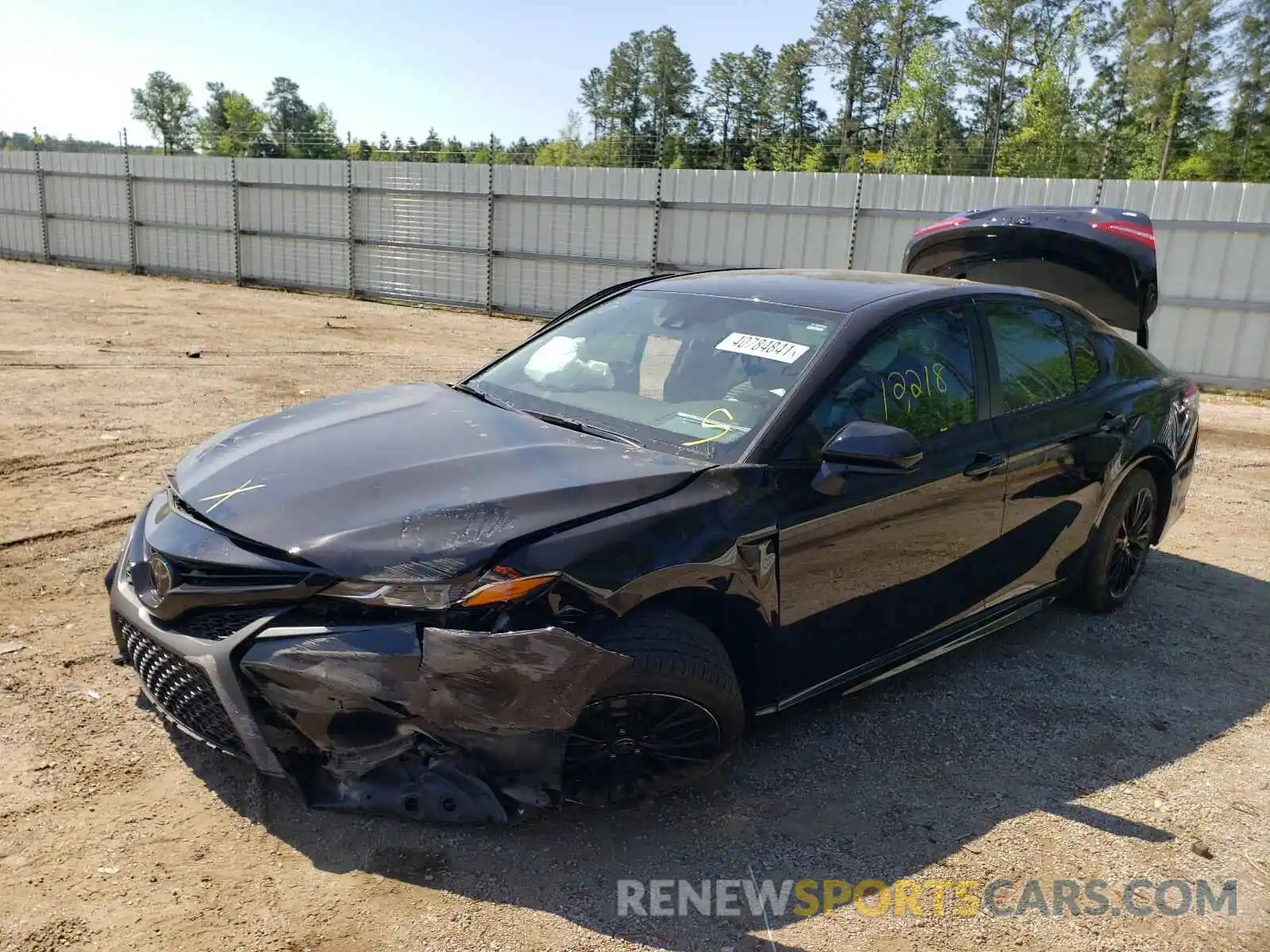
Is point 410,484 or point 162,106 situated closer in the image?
point 410,484

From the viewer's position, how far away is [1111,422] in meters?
4.32

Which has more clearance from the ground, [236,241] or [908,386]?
[908,386]

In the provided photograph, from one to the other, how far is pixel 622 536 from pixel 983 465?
65.8 inches

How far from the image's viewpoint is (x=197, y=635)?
2584mm

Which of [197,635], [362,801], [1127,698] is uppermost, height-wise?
[197,635]

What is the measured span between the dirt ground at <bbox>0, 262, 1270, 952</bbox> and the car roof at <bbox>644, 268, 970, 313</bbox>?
150 cm

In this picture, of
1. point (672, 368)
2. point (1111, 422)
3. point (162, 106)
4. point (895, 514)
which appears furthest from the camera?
point (162, 106)

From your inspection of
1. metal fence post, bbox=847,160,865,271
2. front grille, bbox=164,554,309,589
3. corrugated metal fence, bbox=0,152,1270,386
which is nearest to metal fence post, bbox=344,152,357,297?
corrugated metal fence, bbox=0,152,1270,386

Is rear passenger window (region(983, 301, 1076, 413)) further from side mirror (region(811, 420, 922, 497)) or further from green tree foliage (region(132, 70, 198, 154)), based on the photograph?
green tree foliage (region(132, 70, 198, 154))

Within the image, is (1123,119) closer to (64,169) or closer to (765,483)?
(64,169)

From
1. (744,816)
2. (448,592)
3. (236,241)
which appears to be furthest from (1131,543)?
(236,241)

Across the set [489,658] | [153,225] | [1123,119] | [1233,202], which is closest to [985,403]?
[489,658]

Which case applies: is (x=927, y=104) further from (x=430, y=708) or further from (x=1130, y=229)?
(x=430, y=708)

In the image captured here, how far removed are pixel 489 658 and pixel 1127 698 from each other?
9.39 ft
